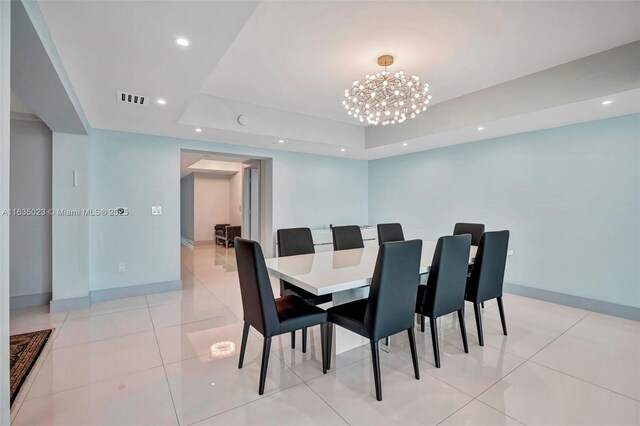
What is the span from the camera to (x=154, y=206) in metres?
4.33

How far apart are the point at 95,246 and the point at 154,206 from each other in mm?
878

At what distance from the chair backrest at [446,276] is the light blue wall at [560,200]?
233 cm

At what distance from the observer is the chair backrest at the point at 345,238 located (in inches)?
149

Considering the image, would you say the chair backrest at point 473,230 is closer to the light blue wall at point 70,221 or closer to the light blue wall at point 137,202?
the light blue wall at point 137,202

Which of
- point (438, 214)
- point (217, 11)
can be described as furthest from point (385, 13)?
point (438, 214)

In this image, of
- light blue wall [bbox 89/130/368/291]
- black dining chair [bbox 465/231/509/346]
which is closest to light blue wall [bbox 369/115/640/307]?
black dining chair [bbox 465/231/509/346]

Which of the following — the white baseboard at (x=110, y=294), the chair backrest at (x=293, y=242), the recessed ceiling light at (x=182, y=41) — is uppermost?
the recessed ceiling light at (x=182, y=41)

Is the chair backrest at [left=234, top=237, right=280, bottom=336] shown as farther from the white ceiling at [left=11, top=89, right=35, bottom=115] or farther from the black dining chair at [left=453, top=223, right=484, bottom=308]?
the white ceiling at [left=11, top=89, right=35, bottom=115]

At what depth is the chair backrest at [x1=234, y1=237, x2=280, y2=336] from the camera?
196cm

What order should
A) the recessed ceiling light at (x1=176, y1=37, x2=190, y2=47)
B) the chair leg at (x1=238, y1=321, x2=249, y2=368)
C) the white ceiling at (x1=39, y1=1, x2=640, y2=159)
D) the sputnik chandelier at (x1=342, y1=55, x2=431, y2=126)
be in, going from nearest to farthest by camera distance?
the white ceiling at (x1=39, y1=1, x2=640, y2=159), the recessed ceiling light at (x1=176, y1=37, x2=190, y2=47), the chair leg at (x1=238, y1=321, x2=249, y2=368), the sputnik chandelier at (x1=342, y1=55, x2=431, y2=126)

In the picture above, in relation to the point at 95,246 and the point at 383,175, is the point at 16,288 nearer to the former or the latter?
the point at 95,246

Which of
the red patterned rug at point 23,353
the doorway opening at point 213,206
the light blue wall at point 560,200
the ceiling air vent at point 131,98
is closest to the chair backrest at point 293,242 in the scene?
the ceiling air vent at point 131,98

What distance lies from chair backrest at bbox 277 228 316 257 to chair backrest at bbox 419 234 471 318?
4.69ft

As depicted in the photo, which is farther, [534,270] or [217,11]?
[534,270]
